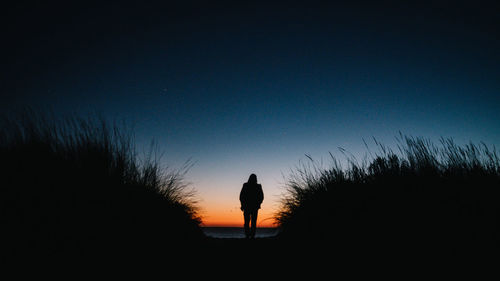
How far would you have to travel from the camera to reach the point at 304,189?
464cm

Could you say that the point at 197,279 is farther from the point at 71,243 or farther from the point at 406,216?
the point at 406,216

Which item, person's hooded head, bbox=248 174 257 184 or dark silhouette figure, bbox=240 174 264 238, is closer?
dark silhouette figure, bbox=240 174 264 238

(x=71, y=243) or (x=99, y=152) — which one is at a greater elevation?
(x=99, y=152)

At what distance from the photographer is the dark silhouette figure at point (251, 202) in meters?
5.58

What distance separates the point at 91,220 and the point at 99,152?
Result: 117 cm

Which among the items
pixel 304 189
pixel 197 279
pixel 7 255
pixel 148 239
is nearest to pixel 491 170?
pixel 304 189

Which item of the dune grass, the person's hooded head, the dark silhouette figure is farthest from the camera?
the person's hooded head

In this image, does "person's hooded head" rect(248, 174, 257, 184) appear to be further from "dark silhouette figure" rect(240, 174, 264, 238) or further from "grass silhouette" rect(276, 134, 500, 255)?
"grass silhouette" rect(276, 134, 500, 255)

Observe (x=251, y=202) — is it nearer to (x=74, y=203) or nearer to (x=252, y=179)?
(x=252, y=179)

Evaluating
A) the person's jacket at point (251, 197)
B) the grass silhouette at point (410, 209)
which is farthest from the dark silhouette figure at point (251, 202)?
the grass silhouette at point (410, 209)

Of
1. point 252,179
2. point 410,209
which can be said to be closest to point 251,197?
point 252,179

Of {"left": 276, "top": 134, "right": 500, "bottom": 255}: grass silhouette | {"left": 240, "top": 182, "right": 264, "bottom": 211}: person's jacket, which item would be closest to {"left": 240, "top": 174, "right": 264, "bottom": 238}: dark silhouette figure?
{"left": 240, "top": 182, "right": 264, "bottom": 211}: person's jacket

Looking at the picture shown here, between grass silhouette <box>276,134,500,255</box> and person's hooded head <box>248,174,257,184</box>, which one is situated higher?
person's hooded head <box>248,174,257,184</box>

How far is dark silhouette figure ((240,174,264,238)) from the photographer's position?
18.3 feet
